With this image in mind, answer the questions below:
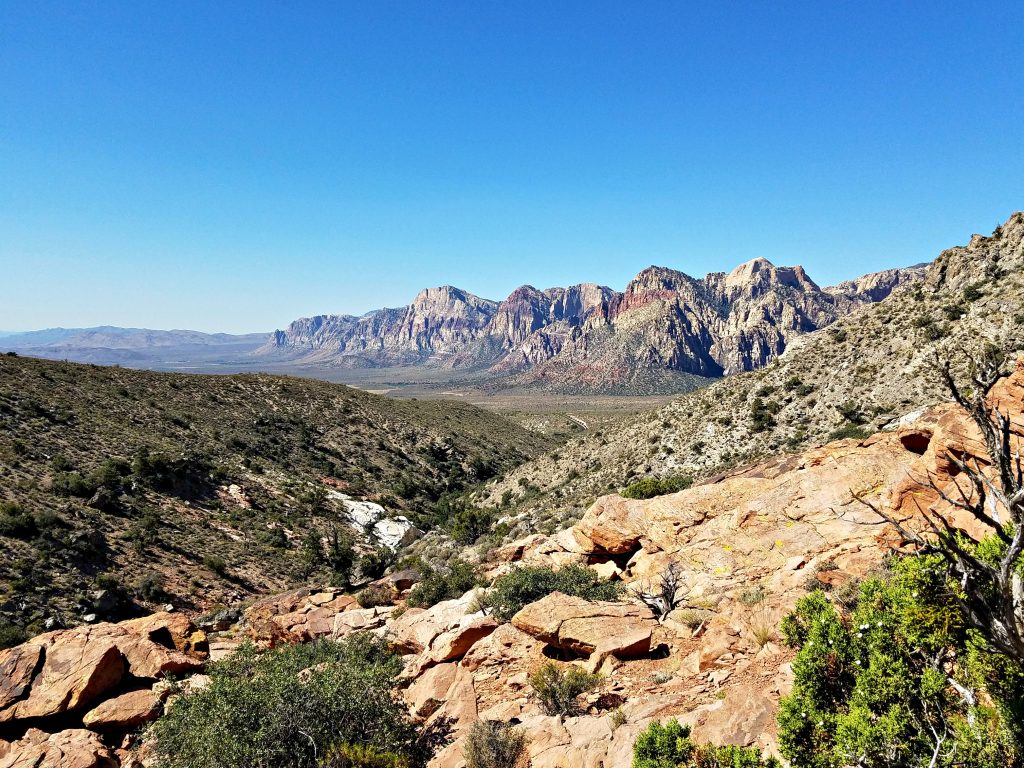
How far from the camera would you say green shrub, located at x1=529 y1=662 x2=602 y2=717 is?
9961mm

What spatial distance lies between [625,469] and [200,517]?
105 feet

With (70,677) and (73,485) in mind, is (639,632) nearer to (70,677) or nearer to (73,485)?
(70,677)

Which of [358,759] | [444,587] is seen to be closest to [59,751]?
[358,759]

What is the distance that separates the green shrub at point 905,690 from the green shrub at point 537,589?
8.51 metres

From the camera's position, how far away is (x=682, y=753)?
22.7ft

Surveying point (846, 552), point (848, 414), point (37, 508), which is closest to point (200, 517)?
point (37, 508)

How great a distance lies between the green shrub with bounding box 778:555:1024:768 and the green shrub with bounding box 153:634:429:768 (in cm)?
726

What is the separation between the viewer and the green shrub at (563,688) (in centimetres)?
996

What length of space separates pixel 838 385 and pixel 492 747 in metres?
34.6

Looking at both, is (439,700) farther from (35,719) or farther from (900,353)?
(900,353)

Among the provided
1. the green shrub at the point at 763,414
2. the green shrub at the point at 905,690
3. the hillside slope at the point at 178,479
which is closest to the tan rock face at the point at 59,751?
the hillside slope at the point at 178,479

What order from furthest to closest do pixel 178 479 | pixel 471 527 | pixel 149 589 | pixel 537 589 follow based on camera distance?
pixel 178 479
pixel 471 527
pixel 149 589
pixel 537 589

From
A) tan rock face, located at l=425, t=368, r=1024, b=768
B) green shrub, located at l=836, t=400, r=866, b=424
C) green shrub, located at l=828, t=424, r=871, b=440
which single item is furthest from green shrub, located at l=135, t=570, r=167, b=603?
green shrub, located at l=836, t=400, r=866, b=424

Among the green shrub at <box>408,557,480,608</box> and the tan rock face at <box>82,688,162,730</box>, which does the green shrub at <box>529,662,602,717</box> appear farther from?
the tan rock face at <box>82,688,162,730</box>
